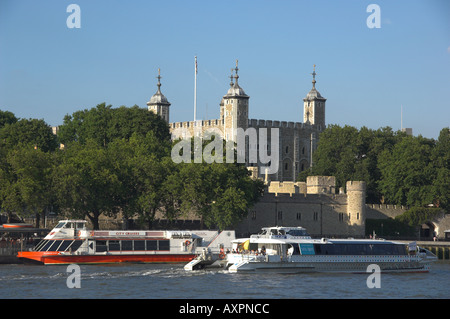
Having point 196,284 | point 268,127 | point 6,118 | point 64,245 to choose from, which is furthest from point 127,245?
point 268,127

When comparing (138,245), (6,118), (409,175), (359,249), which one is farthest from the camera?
(6,118)

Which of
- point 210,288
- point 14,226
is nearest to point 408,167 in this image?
point 14,226

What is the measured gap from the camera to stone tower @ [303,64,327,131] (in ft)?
447

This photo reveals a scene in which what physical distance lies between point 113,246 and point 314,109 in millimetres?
70972

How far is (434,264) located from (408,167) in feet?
92.6

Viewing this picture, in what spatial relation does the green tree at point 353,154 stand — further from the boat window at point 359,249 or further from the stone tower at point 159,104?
the boat window at point 359,249

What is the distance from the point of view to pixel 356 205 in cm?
9962

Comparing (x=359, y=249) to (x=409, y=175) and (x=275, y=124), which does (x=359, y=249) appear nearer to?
(x=409, y=175)

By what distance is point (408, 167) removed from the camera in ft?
348

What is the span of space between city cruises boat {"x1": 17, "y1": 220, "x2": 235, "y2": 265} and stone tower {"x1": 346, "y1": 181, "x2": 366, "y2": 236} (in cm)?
2807

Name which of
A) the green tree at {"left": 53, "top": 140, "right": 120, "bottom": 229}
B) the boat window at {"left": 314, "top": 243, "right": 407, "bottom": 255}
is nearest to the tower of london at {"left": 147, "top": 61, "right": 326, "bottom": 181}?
the green tree at {"left": 53, "top": 140, "right": 120, "bottom": 229}

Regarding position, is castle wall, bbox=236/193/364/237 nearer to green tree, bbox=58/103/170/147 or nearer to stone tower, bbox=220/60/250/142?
green tree, bbox=58/103/170/147
